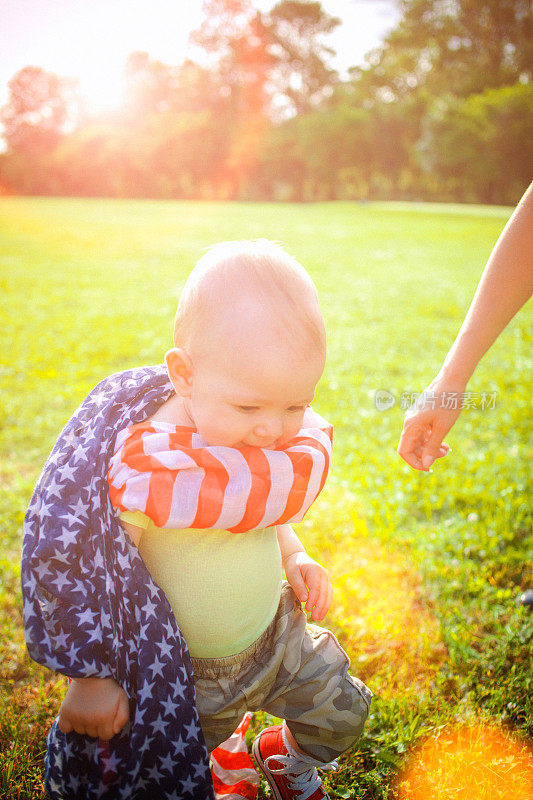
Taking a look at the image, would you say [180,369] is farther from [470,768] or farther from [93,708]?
[470,768]

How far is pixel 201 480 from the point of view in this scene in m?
1.26

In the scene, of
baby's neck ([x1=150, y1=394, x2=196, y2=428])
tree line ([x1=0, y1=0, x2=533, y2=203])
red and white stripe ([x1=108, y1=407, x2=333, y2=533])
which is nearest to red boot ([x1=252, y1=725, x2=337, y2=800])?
red and white stripe ([x1=108, y1=407, x2=333, y2=533])

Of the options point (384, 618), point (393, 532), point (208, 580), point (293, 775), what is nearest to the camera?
point (208, 580)

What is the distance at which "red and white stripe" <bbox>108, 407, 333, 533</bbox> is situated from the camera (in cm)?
124

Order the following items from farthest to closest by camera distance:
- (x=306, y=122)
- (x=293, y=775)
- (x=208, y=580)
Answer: (x=306, y=122)
(x=293, y=775)
(x=208, y=580)

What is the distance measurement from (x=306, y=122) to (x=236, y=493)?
1680 inches

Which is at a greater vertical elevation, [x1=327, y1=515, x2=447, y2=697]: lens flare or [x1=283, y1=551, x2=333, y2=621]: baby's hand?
[x1=283, y1=551, x2=333, y2=621]: baby's hand

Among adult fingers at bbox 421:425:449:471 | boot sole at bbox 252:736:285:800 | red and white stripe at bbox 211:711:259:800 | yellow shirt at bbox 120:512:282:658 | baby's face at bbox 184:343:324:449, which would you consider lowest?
red and white stripe at bbox 211:711:259:800

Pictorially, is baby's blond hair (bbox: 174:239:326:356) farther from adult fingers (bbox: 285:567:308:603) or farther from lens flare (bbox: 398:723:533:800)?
lens flare (bbox: 398:723:533:800)

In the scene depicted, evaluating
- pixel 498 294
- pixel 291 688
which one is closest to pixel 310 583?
pixel 291 688

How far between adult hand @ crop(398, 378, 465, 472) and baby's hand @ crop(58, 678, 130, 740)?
3.41 ft

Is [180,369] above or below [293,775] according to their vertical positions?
above

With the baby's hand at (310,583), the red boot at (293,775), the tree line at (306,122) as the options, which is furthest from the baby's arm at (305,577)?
the tree line at (306,122)

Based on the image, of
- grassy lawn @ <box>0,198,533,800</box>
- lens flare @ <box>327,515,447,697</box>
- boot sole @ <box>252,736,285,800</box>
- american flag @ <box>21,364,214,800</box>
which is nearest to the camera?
american flag @ <box>21,364,214,800</box>
